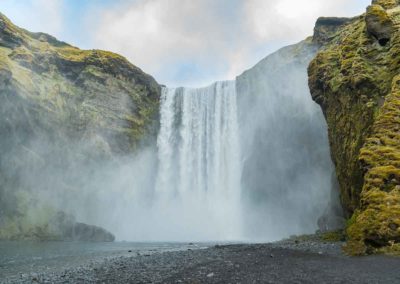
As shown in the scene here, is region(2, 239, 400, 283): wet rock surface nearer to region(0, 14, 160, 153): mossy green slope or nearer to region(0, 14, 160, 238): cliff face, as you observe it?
region(0, 14, 160, 238): cliff face

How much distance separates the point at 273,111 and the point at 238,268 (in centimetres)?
5753

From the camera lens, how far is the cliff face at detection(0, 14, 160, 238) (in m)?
60.8

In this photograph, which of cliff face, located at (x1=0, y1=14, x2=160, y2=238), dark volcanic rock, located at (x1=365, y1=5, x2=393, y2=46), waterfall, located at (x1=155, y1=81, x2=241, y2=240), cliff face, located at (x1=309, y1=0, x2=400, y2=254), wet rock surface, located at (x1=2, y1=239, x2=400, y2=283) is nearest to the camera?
wet rock surface, located at (x1=2, y1=239, x2=400, y2=283)

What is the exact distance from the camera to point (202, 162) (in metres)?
73.6

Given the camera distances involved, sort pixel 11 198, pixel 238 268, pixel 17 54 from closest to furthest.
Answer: pixel 238 268, pixel 11 198, pixel 17 54

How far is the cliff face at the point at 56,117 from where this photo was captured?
199 feet

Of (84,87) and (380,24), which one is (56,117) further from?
(380,24)

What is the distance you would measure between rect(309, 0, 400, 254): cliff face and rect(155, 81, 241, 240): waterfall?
32.6m

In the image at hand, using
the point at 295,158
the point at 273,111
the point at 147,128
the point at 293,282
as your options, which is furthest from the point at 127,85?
the point at 293,282

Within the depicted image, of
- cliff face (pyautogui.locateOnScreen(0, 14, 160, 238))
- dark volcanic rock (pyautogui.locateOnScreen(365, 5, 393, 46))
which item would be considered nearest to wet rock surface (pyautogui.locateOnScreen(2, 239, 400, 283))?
dark volcanic rock (pyautogui.locateOnScreen(365, 5, 393, 46))

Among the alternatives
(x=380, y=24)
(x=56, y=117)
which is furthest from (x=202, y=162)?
(x=380, y=24)

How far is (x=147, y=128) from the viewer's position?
262 feet

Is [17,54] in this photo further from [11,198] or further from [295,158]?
[295,158]

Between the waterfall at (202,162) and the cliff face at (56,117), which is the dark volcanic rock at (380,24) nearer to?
the waterfall at (202,162)
